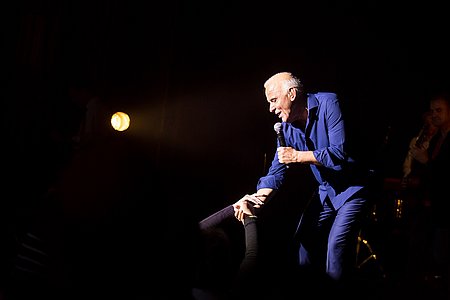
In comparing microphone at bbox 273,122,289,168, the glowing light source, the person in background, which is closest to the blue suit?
the person in background

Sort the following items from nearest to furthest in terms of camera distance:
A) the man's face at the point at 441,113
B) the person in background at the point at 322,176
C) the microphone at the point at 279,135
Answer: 1. the person in background at the point at 322,176
2. the microphone at the point at 279,135
3. the man's face at the point at 441,113

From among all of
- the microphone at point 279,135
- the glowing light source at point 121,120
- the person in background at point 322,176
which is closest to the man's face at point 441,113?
the person in background at point 322,176

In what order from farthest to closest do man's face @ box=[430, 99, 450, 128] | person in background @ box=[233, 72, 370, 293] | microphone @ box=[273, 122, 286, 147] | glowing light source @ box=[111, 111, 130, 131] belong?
glowing light source @ box=[111, 111, 130, 131], man's face @ box=[430, 99, 450, 128], microphone @ box=[273, 122, 286, 147], person in background @ box=[233, 72, 370, 293]

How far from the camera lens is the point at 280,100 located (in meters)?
3.20

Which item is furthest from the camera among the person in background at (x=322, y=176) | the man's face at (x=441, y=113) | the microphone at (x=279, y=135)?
the man's face at (x=441, y=113)

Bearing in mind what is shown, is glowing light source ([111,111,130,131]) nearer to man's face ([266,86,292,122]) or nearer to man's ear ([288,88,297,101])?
man's face ([266,86,292,122])

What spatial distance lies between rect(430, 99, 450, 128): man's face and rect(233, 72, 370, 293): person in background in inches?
57.5

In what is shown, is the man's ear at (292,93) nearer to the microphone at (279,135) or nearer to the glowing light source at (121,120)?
the microphone at (279,135)

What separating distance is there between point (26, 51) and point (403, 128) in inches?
180

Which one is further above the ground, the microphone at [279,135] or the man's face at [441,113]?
the man's face at [441,113]

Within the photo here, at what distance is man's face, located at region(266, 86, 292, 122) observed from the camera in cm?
319

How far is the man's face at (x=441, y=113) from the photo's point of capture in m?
4.06

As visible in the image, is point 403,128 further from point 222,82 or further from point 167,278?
point 167,278

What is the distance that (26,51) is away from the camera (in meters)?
5.29
